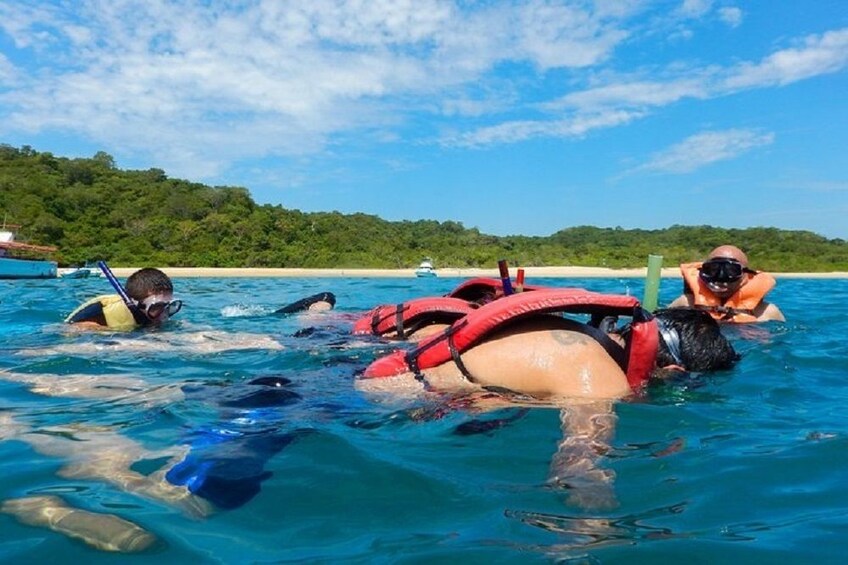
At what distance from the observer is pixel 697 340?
12.4 feet

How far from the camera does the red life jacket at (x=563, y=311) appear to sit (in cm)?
317

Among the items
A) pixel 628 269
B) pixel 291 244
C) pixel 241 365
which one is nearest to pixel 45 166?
pixel 291 244

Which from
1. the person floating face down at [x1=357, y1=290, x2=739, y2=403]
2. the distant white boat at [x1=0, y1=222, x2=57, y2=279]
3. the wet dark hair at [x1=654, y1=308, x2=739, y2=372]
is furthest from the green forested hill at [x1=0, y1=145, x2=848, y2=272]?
the wet dark hair at [x1=654, y1=308, x2=739, y2=372]

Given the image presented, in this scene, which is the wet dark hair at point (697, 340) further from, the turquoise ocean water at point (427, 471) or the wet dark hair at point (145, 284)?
the wet dark hair at point (145, 284)

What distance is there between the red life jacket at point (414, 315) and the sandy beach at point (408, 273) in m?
25.1

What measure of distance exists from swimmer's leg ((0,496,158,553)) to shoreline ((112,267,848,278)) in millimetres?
31196

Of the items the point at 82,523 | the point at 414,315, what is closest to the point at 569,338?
the point at 82,523

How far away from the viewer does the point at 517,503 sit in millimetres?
2436

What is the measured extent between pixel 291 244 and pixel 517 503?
165 feet

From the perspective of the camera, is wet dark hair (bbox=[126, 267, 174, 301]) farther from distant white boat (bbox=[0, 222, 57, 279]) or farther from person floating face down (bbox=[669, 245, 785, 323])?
distant white boat (bbox=[0, 222, 57, 279])

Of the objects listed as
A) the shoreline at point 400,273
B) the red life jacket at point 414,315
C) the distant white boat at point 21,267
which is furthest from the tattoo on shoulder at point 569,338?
the shoreline at point 400,273

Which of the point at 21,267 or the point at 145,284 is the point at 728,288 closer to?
the point at 145,284

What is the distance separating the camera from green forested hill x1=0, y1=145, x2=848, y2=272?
142ft

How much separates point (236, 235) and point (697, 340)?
47608 mm
